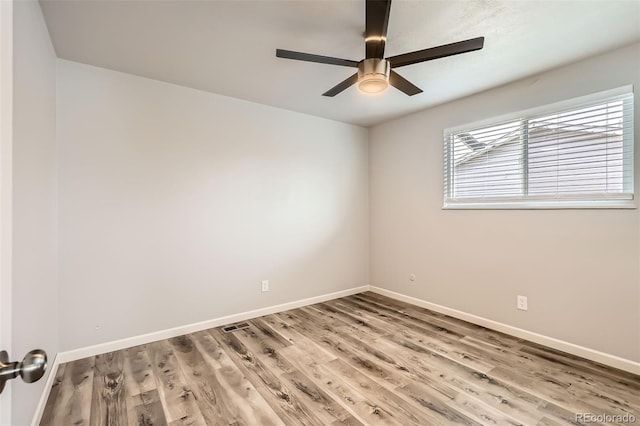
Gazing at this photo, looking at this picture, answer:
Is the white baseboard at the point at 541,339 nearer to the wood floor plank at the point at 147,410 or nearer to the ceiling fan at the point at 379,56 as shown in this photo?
the ceiling fan at the point at 379,56

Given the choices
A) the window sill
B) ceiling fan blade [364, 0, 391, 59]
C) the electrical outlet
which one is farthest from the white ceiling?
the electrical outlet

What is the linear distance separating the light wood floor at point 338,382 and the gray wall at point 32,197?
49cm

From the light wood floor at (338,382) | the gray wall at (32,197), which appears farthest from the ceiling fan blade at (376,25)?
the light wood floor at (338,382)

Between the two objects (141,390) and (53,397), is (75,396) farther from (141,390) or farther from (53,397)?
(141,390)

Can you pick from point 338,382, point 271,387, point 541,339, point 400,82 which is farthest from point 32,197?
point 541,339

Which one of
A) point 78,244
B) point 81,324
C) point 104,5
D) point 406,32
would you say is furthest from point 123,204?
point 406,32

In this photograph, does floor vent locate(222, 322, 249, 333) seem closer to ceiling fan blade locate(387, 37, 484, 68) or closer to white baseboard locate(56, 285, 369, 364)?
white baseboard locate(56, 285, 369, 364)

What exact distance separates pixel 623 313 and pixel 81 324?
174 inches

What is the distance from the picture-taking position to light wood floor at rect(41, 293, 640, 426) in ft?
5.98

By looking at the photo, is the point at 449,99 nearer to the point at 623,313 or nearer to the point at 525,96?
the point at 525,96

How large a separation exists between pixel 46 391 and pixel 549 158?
4.37 meters
